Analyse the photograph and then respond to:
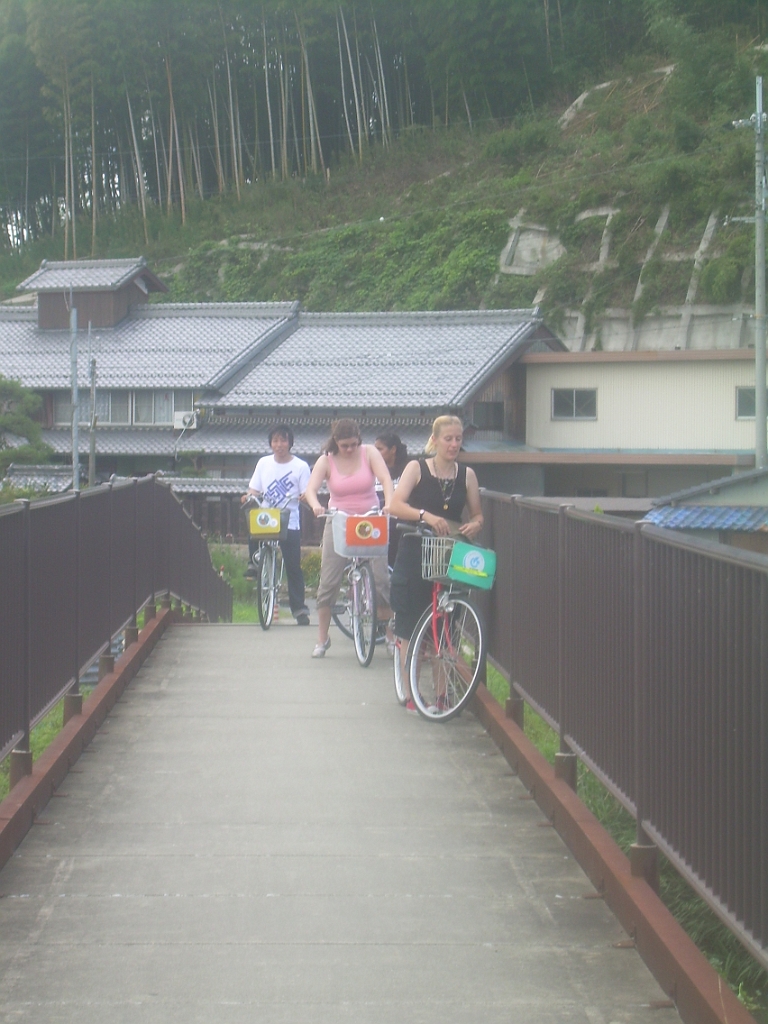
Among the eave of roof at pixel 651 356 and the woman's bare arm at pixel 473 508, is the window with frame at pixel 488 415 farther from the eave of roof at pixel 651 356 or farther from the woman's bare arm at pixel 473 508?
the woman's bare arm at pixel 473 508

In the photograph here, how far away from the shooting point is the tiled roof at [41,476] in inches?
1324

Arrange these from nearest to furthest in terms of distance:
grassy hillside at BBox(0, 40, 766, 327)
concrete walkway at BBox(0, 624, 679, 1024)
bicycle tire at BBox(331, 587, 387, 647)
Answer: concrete walkway at BBox(0, 624, 679, 1024) < bicycle tire at BBox(331, 587, 387, 647) < grassy hillside at BBox(0, 40, 766, 327)

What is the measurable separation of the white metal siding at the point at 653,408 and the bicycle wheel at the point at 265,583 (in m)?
26.0

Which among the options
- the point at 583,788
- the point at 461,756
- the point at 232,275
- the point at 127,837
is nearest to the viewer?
the point at 127,837

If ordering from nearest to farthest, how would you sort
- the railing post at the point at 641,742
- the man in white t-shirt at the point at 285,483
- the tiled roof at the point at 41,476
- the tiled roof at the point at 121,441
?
1. the railing post at the point at 641,742
2. the man in white t-shirt at the point at 285,483
3. the tiled roof at the point at 41,476
4. the tiled roof at the point at 121,441

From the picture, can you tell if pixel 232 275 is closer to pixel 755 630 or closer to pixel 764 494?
pixel 764 494

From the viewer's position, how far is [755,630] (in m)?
2.96

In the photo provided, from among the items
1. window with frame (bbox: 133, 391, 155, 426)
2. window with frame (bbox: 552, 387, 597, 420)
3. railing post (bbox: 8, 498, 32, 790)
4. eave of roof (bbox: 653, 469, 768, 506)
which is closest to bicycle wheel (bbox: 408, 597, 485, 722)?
railing post (bbox: 8, 498, 32, 790)

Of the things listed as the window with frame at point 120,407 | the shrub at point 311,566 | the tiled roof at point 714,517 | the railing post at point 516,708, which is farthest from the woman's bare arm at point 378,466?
the window with frame at point 120,407

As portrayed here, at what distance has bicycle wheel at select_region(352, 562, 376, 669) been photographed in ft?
28.4

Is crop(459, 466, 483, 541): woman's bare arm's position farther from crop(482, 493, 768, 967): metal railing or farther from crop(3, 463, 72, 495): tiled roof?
crop(3, 463, 72, 495): tiled roof

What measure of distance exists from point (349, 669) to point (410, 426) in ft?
85.1

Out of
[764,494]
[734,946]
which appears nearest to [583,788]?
[734,946]

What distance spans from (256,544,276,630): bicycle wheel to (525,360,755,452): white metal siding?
25985 mm
